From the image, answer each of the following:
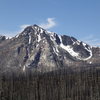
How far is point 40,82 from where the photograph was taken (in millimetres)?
199250

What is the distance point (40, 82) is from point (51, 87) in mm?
13131

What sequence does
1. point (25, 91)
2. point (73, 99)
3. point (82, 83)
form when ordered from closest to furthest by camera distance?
point (73, 99) < point (25, 91) < point (82, 83)

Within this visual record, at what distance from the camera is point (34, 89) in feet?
603

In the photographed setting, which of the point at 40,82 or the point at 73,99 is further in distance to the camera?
the point at 40,82

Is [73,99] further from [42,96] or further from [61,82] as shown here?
[61,82]

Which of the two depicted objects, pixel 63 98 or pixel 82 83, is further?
pixel 82 83

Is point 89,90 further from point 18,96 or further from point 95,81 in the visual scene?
point 18,96

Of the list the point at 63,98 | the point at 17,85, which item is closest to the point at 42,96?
the point at 63,98

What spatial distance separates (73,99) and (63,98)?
636cm

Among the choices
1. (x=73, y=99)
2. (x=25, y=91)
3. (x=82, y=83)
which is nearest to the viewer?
(x=73, y=99)

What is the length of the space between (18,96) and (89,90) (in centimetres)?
4051

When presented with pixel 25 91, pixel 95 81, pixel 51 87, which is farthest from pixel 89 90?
pixel 25 91

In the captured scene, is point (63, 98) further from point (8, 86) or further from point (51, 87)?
point (8, 86)

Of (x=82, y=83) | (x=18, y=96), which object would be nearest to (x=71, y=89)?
(x=82, y=83)
